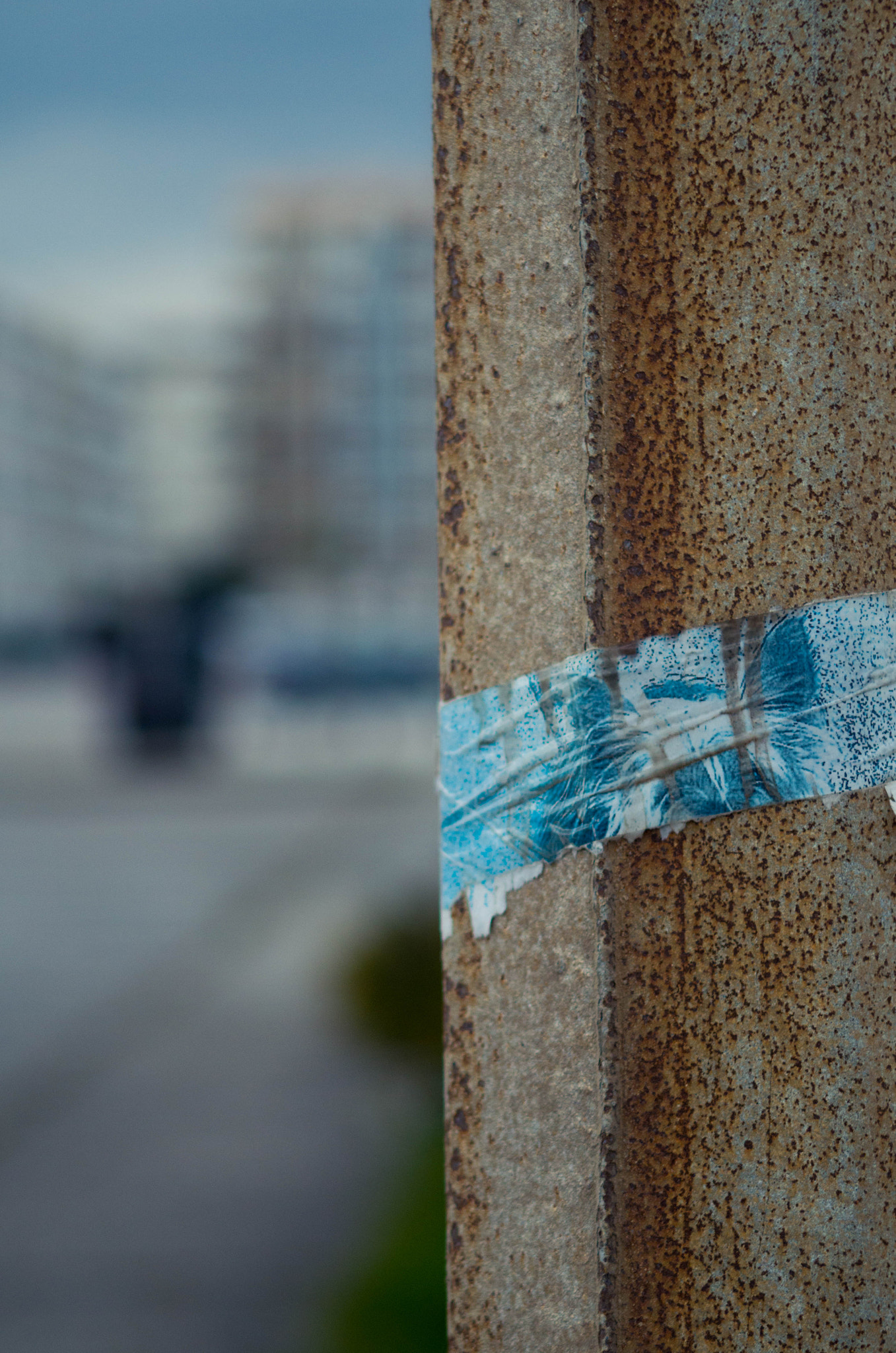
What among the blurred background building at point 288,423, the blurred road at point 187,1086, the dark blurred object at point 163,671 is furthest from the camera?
the blurred background building at point 288,423

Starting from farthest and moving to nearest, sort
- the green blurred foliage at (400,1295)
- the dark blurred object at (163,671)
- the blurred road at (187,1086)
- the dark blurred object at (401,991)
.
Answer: the dark blurred object at (163,671) → the dark blurred object at (401,991) → the blurred road at (187,1086) → the green blurred foliage at (400,1295)

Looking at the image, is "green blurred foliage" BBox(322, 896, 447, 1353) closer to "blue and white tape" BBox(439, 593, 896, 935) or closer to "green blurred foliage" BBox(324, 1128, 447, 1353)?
"green blurred foliage" BBox(324, 1128, 447, 1353)

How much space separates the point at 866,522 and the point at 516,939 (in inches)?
14.8

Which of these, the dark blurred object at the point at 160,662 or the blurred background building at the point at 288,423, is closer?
the dark blurred object at the point at 160,662

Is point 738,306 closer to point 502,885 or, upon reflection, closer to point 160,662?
point 502,885

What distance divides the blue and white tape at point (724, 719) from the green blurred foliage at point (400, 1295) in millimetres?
2116

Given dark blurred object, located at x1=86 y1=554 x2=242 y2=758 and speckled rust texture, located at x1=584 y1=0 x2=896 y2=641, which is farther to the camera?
dark blurred object, located at x1=86 y1=554 x2=242 y2=758

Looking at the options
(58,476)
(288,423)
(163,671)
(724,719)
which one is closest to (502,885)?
(724,719)

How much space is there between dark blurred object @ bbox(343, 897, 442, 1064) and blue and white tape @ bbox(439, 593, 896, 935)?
Result: 3982 millimetres

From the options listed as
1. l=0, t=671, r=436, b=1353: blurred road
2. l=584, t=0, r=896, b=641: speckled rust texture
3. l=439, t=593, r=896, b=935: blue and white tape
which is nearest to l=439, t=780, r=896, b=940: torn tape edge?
l=439, t=593, r=896, b=935: blue and white tape

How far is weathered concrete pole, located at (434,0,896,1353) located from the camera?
2.77 feet

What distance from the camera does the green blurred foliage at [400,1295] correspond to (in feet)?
8.87

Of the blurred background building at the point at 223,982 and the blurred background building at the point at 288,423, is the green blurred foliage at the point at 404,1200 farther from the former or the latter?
the blurred background building at the point at 288,423

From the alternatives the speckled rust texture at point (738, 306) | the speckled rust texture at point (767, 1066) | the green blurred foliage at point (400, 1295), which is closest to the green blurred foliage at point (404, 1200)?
the green blurred foliage at point (400, 1295)
